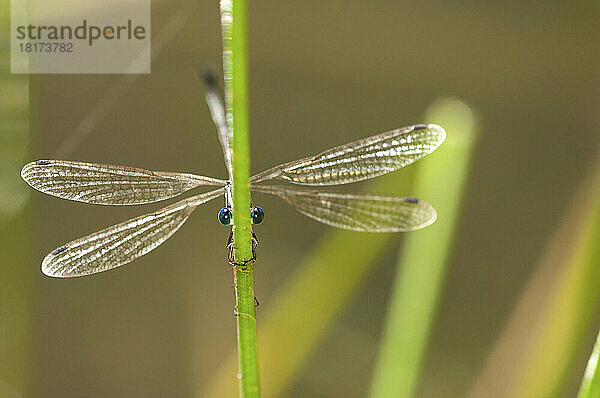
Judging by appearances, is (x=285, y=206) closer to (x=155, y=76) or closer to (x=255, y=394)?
(x=155, y=76)

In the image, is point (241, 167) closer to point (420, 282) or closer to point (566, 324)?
point (420, 282)

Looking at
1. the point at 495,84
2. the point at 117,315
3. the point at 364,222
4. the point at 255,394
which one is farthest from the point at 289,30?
the point at 255,394

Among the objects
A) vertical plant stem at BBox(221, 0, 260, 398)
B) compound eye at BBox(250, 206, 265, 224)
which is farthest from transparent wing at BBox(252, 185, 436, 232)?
vertical plant stem at BBox(221, 0, 260, 398)

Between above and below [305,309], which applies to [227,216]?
above

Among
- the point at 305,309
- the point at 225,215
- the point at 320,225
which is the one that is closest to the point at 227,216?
the point at 225,215

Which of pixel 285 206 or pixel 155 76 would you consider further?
pixel 285 206
